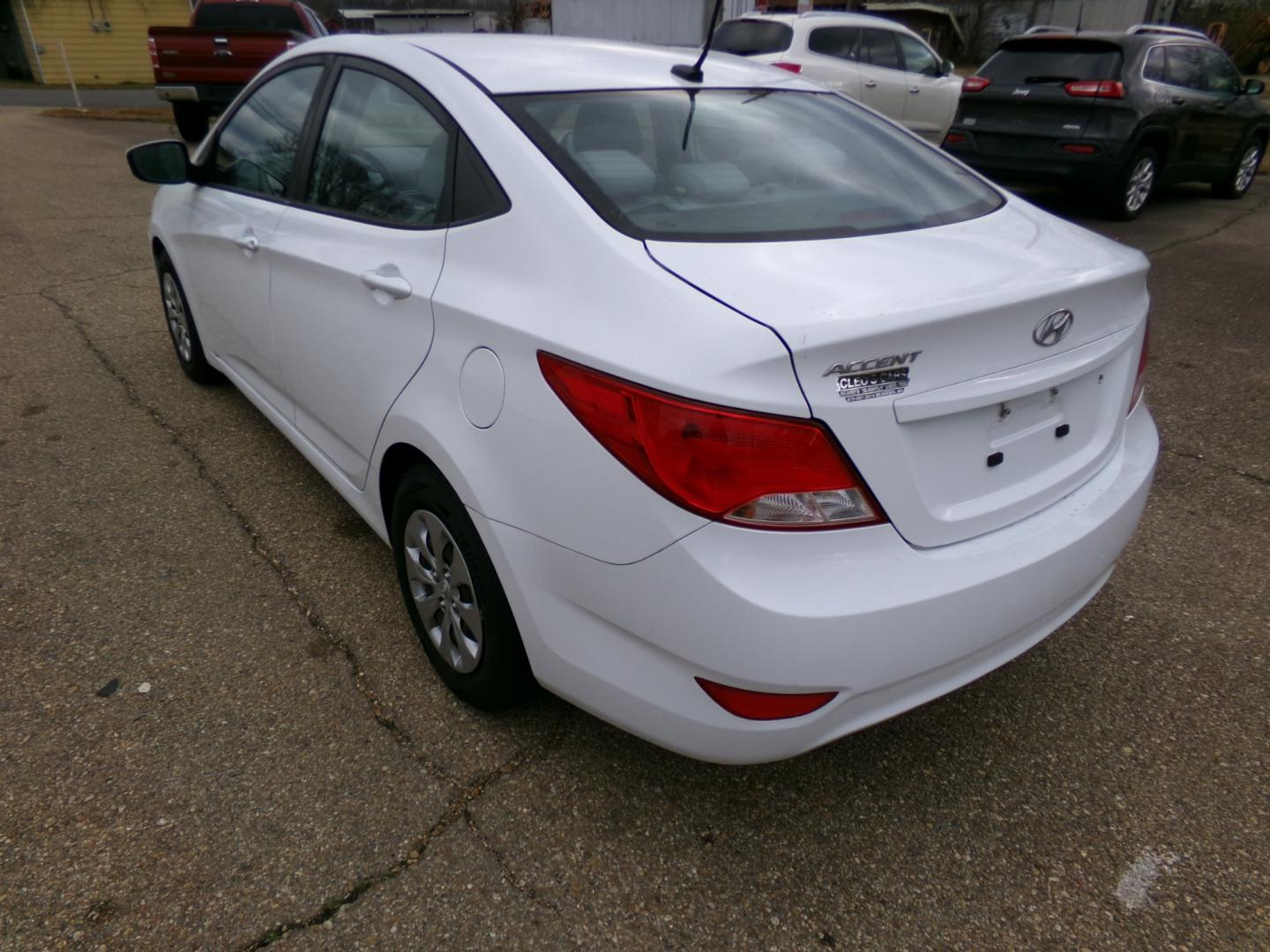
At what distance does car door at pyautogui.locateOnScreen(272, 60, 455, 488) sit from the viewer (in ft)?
7.35

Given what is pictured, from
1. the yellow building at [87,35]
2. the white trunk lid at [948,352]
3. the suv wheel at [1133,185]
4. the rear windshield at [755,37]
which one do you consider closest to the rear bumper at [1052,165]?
the suv wheel at [1133,185]

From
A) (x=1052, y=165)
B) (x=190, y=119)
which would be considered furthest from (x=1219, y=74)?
(x=190, y=119)

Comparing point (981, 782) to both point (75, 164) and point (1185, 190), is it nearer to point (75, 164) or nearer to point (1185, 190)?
point (1185, 190)

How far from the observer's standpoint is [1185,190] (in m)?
10.8

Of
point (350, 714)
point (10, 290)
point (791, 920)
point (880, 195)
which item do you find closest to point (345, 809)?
point (350, 714)

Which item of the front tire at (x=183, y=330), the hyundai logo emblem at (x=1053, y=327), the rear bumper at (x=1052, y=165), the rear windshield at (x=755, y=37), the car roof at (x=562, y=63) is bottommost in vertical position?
the rear bumper at (x=1052, y=165)

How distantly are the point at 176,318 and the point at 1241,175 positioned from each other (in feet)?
35.8

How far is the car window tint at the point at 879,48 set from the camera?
1005cm

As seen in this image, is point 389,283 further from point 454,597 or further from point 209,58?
point 209,58

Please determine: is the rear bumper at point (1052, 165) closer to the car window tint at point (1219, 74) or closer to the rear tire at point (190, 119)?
the car window tint at point (1219, 74)

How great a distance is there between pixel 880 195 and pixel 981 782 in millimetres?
1472

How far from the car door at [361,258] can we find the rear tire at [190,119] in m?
11.4

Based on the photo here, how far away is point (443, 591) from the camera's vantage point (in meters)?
2.30

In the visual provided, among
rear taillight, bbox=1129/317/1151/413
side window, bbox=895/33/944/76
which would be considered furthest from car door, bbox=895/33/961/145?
rear taillight, bbox=1129/317/1151/413
